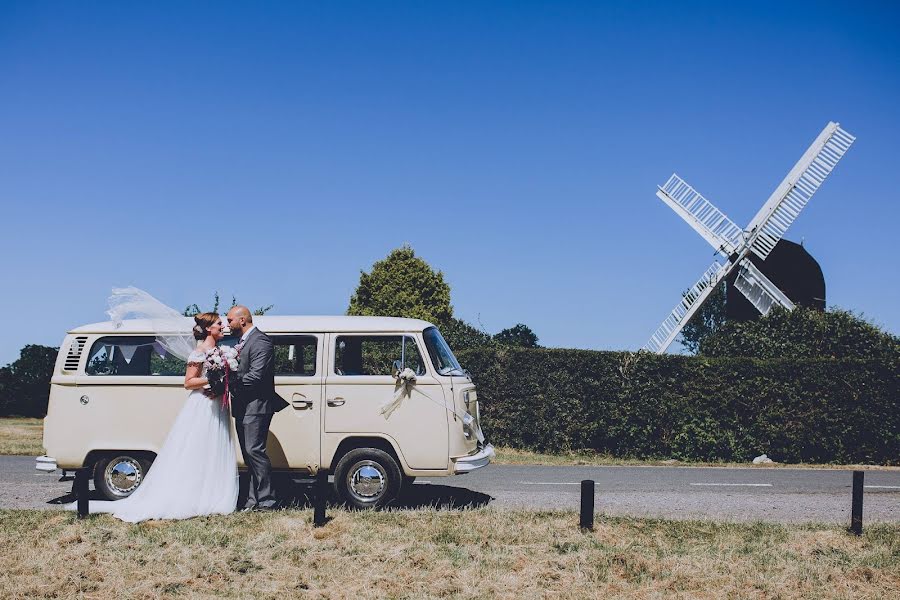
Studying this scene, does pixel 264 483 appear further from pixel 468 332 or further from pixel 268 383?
pixel 468 332

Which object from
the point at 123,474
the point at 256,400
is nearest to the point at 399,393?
the point at 256,400

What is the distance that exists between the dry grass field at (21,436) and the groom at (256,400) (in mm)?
10164

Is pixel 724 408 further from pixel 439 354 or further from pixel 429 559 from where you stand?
pixel 429 559

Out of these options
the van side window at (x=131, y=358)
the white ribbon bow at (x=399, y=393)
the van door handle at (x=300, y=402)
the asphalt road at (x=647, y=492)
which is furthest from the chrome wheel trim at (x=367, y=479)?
the van side window at (x=131, y=358)

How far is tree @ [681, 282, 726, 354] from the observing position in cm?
2939

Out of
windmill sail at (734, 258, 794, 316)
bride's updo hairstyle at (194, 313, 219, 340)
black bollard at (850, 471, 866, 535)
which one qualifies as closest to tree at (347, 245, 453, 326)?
windmill sail at (734, 258, 794, 316)

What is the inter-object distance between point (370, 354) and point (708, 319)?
34752mm

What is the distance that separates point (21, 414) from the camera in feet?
83.8

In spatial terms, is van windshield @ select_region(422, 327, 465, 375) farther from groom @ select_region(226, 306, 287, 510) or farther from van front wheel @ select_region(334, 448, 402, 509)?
groom @ select_region(226, 306, 287, 510)

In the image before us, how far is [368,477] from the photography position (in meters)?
9.77

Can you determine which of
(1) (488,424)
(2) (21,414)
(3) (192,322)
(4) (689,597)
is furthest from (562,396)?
(2) (21,414)

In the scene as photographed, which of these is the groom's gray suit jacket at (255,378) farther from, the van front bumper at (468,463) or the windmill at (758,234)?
the windmill at (758,234)

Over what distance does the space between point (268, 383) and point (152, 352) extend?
6.30ft

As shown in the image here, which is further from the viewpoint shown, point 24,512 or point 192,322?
point 192,322
